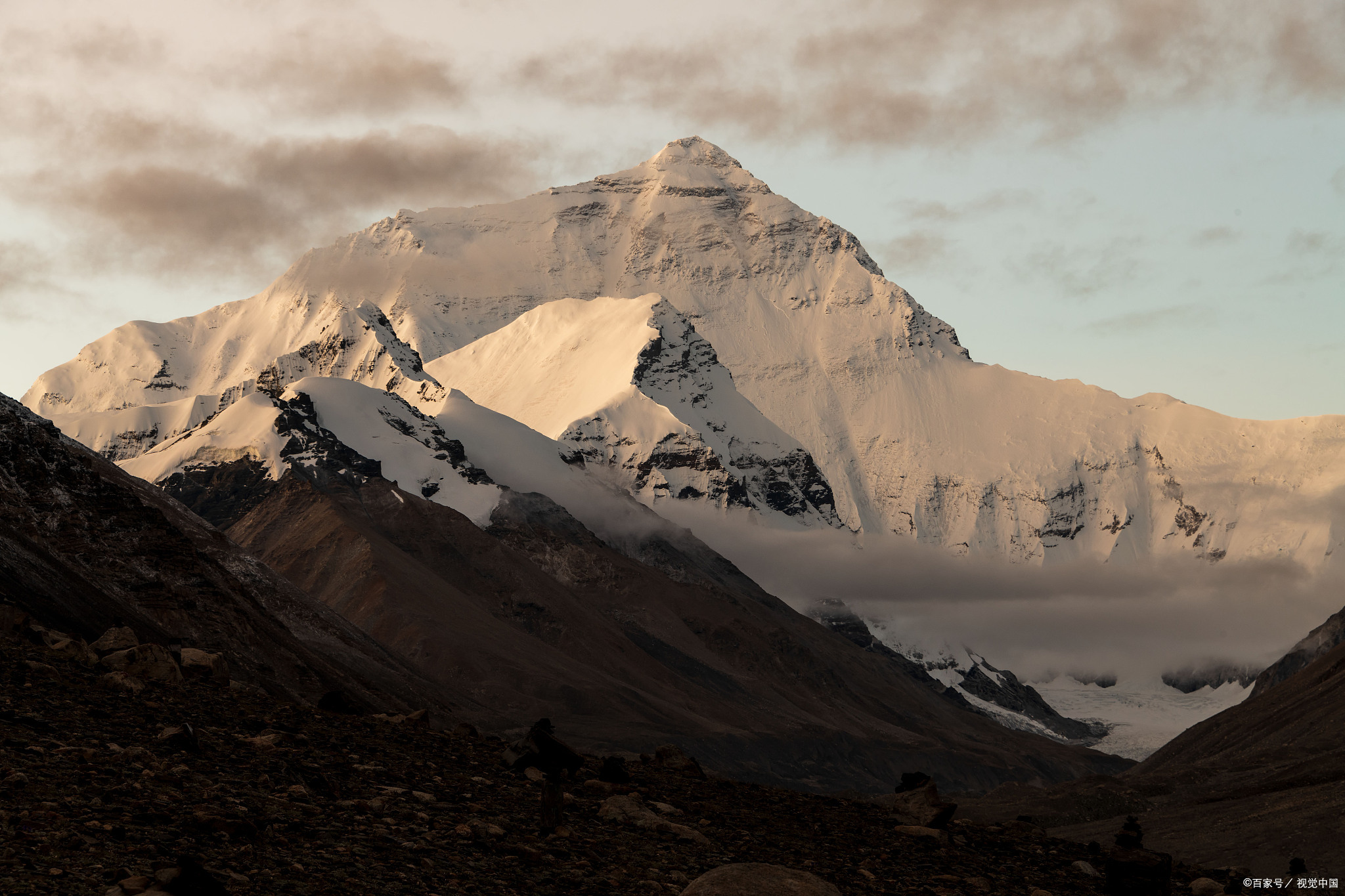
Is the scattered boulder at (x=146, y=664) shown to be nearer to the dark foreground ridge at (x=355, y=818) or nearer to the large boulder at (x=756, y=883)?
the dark foreground ridge at (x=355, y=818)

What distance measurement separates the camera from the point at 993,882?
27141 millimetres

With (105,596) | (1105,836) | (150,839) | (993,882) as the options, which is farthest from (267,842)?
(105,596)

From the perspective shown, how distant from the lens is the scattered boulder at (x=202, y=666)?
34500mm

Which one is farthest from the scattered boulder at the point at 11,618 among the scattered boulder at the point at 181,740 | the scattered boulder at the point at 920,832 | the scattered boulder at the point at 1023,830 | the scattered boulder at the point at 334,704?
the scattered boulder at the point at 1023,830

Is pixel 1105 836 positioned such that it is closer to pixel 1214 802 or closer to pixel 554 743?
pixel 1214 802

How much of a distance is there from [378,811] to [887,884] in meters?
8.77

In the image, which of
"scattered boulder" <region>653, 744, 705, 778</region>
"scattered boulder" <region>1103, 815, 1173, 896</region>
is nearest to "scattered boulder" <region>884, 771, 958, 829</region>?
"scattered boulder" <region>1103, 815, 1173, 896</region>

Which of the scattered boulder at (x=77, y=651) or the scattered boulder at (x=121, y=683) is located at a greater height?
the scattered boulder at (x=77, y=651)

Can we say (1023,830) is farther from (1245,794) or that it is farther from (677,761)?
(1245,794)

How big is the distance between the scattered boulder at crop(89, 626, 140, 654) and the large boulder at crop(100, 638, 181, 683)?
4.19ft

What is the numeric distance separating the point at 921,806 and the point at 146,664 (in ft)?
57.7

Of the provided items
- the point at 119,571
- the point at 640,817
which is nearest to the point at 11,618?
the point at 640,817

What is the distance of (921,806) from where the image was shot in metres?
33.9

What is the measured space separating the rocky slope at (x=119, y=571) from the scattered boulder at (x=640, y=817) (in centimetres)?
4263
